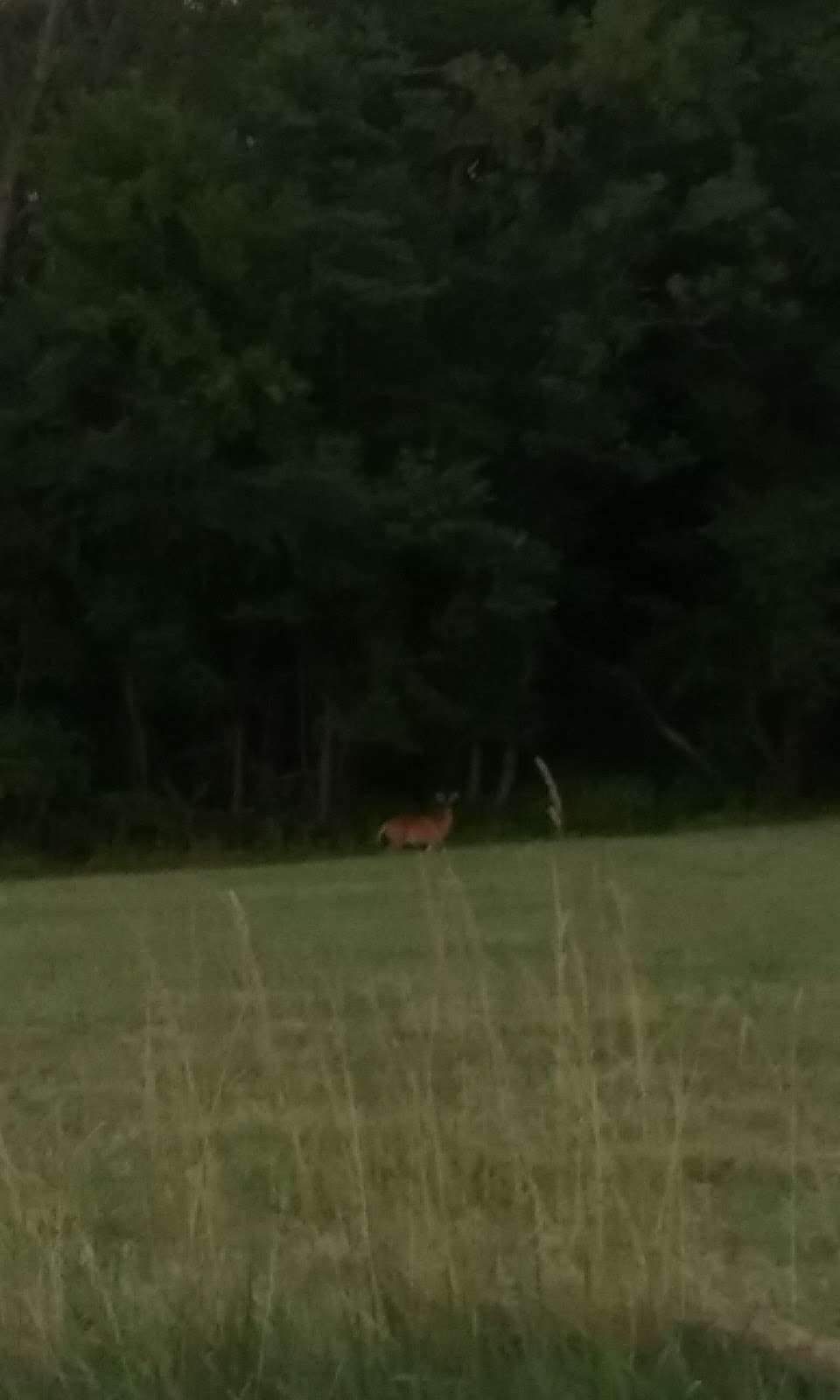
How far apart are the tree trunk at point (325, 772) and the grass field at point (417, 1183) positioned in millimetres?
15713

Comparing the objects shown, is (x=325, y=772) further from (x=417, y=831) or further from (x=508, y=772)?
(x=417, y=831)

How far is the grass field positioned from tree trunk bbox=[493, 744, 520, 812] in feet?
54.0

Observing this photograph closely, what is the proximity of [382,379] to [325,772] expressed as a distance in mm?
4303

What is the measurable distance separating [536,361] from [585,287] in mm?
911

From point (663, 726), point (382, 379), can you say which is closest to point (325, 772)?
point (663, 726)

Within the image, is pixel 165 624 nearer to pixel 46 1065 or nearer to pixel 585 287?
pixel 585 287

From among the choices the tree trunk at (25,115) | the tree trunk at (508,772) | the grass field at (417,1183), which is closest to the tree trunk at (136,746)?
the tree trunk at (508,772)

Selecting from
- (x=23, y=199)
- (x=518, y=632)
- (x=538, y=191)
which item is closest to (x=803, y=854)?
(x=518, y=632)

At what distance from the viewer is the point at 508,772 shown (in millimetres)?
25828

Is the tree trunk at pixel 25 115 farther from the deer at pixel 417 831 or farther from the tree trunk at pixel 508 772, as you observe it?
the deer at pixel 417 831

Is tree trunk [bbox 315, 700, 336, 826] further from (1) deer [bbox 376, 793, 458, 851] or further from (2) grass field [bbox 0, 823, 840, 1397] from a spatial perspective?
(2) grass field [bbox 0, 823, 840, 1397]

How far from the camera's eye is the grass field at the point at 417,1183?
4.59m

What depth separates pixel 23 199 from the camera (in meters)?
25.5

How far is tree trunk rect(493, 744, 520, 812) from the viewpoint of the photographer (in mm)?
25625
